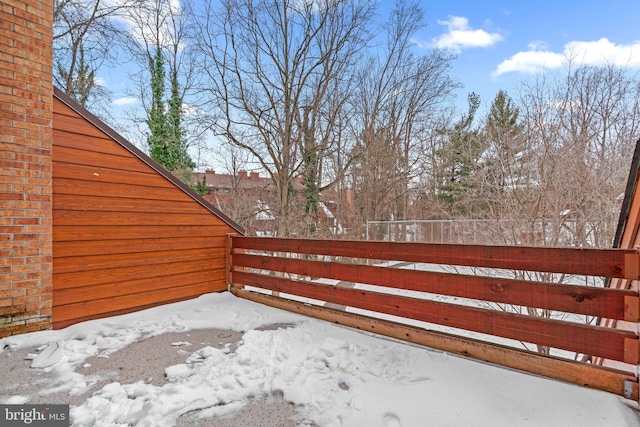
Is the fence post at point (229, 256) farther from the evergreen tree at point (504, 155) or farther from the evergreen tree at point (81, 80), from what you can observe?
the evergreen tree at point (81, 80)

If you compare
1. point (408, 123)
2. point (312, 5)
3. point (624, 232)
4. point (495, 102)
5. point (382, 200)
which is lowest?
point (624, 232)

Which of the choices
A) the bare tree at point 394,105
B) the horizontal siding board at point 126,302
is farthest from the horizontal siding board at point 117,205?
the bare tree at point 394,105

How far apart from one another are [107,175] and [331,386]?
10.1ft

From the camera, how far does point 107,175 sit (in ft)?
10.8

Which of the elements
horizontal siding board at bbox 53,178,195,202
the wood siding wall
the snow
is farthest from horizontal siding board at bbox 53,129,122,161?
the snow

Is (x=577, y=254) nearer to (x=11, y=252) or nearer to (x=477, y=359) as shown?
(x=477, y=359)

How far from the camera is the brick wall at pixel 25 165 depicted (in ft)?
8.42

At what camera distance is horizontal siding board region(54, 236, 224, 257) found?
2984mm

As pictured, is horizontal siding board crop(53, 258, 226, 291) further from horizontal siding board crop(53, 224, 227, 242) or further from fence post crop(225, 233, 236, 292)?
horizontal siding board crop(53, 224, 227, 242)

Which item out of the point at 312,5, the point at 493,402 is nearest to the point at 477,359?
the point at 493,402

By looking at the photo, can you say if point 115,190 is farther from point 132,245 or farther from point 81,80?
point 81,80

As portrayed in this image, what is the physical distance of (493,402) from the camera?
1744 mm

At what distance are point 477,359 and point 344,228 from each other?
973cm

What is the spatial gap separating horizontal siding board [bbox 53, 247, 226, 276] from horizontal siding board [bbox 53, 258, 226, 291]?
0.08 ft
